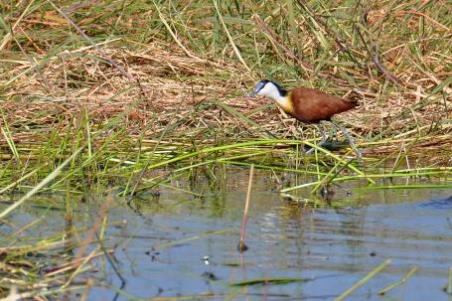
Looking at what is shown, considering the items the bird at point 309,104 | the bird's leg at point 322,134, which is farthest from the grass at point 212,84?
the bird at point 309,104

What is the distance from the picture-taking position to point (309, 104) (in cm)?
885

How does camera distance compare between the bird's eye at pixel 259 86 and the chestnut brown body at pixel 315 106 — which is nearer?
the chestnut brown body at pixel 315 106

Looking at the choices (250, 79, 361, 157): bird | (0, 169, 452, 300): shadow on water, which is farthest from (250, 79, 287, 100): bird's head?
(0, 169, 452, 300): shadow on water

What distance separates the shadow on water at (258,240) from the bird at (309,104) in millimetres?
1041

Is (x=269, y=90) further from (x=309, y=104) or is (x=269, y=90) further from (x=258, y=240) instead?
(x=258, y=240)

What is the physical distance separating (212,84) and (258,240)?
13.5 feet

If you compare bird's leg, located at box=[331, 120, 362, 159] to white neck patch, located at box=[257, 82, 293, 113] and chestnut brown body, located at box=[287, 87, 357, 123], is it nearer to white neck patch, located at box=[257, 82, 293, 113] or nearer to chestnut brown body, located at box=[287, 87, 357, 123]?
chestnut brown body, located at box=[287, 87, 357, 123]

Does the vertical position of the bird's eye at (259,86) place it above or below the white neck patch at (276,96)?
above

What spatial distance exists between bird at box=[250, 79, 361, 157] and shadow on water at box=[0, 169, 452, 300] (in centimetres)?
104

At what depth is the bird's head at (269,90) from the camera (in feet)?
30.0

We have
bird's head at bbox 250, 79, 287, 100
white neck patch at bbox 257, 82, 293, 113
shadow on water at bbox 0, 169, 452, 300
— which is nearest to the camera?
shadow on water at bbox 0, 169, 452, 300

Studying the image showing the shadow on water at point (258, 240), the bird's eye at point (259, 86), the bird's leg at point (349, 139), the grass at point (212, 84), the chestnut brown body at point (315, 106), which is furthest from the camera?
the bird's eye at point (259, 86)

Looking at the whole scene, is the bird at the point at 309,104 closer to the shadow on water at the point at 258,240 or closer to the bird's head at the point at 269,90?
the bird's head at the point at 269,90

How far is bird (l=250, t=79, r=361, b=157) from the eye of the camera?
8844 mm
